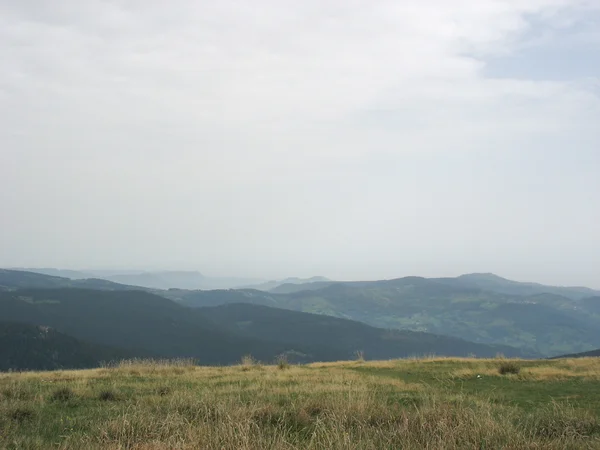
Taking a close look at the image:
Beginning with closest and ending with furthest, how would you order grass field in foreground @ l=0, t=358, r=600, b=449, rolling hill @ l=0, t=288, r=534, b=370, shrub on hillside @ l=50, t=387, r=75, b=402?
1. grass field in foreground @ l=0, t=358, r=600, b=449
2. shrub on hillside @ l=50, t=387, r=75, b=402
3. rolling hill @ l=0, t=288, r=534, b=370

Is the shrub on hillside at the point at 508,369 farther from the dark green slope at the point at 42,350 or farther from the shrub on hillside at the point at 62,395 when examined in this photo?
the dark green slope at the point at 42,350

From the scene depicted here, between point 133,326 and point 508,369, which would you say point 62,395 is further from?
point 133,326

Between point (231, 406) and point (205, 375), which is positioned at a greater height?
point (231, 406)

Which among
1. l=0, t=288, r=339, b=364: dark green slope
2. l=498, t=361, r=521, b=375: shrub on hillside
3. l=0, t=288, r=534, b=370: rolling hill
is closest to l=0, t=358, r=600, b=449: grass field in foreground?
l=498, t=361, r=521, b=375: shrub on hillside

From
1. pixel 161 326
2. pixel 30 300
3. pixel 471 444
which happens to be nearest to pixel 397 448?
pixel 471 444

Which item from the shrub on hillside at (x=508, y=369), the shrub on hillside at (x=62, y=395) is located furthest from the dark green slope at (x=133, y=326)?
the shrub on hillside at (x=62, y=395)

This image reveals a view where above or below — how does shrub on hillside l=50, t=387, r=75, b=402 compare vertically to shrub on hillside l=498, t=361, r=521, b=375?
above

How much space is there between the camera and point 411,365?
25.0 m

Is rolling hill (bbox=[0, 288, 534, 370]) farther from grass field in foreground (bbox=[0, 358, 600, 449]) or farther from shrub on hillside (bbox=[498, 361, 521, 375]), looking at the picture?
grass field in foreground (bbox=[0, 358, 600, 449])

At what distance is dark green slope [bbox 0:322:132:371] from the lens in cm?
10169

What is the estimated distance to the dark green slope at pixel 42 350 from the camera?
334 feet

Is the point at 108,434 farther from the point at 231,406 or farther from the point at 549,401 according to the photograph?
the point at 549,401

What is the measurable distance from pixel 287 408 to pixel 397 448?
3.81 metres

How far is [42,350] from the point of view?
351ft
